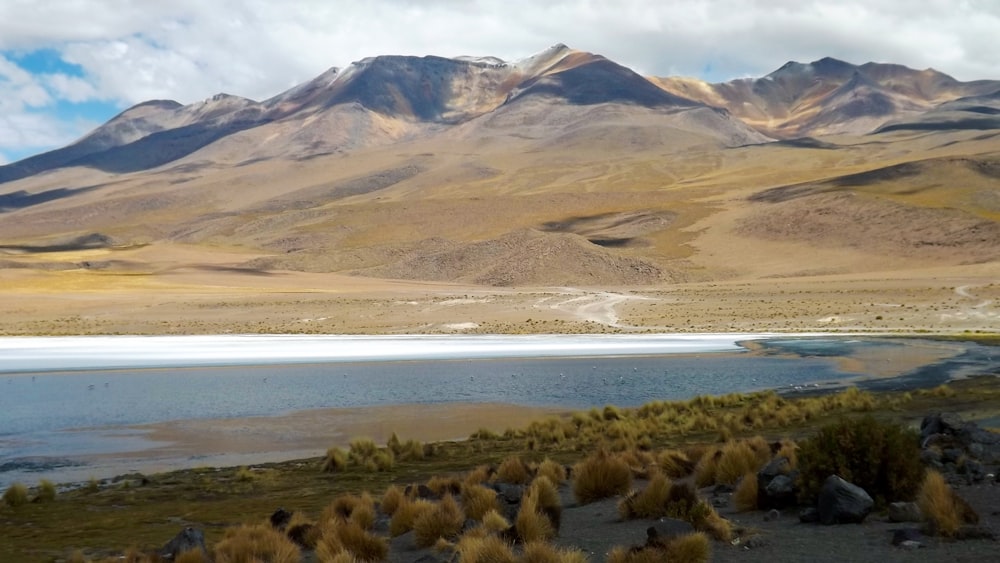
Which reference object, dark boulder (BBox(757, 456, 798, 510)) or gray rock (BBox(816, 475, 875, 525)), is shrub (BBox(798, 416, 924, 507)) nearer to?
dark boulder (BBox(757, 456, 798, 510))

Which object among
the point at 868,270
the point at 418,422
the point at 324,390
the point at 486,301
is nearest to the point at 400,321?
the point at 486,301

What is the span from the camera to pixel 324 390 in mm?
27562

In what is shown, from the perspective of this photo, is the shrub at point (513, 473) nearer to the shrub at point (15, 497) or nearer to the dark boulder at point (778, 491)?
the dark boulder at point (778, 491)

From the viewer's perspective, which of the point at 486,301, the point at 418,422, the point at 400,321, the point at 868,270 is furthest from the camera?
the point at 868,270

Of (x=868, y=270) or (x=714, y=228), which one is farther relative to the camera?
(x=714, y=228)

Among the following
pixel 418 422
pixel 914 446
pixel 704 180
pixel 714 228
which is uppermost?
pixel 704 180

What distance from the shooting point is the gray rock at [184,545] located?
366 inches

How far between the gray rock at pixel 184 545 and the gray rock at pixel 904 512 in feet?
20.9

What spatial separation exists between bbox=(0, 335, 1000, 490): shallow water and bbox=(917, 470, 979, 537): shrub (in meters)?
13.3

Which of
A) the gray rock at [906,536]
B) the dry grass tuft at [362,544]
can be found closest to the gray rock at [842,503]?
the gray rock at [906,536]

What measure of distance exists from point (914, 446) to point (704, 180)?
573 feet

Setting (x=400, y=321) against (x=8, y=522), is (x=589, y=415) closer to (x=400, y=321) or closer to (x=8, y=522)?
(x=8, y=522)

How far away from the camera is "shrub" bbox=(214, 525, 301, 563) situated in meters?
9.02

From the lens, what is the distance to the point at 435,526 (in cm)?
979
